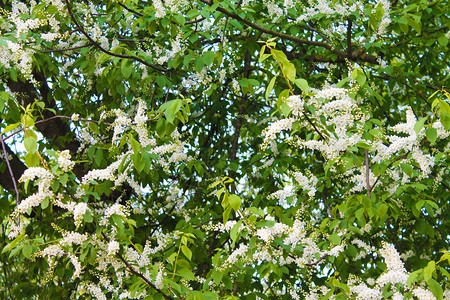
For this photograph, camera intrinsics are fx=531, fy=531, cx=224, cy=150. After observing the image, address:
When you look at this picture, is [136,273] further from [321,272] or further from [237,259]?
[321,272]

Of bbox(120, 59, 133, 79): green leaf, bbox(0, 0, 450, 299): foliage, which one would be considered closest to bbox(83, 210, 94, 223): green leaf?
bbox(0, 0, 450, 299): foliage

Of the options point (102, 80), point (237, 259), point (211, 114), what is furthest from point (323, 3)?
point (237, 259)

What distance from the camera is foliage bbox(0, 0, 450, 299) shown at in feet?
8.36

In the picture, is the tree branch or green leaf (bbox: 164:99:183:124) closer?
green leaf (bbox: 164:99:183:124)

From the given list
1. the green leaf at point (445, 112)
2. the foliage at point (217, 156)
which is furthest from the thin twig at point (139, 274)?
the green leaf at point (445, 112)

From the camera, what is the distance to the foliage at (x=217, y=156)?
2547mm

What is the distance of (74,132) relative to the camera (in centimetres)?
460

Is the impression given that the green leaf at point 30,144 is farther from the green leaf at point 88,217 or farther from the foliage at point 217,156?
the green leaf at point 88,217

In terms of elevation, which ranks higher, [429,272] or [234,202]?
[234,202]

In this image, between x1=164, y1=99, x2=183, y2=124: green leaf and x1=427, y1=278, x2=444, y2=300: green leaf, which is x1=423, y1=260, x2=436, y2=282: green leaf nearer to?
x1=427, y1=278, x2=444, y2=300: green leaf

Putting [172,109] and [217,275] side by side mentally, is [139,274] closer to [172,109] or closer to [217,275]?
[217,275]

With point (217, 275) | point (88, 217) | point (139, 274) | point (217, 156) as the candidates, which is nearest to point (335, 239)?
point (217, 275)

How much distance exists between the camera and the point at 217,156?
16.0 feet

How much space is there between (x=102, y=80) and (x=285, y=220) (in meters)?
1.74
